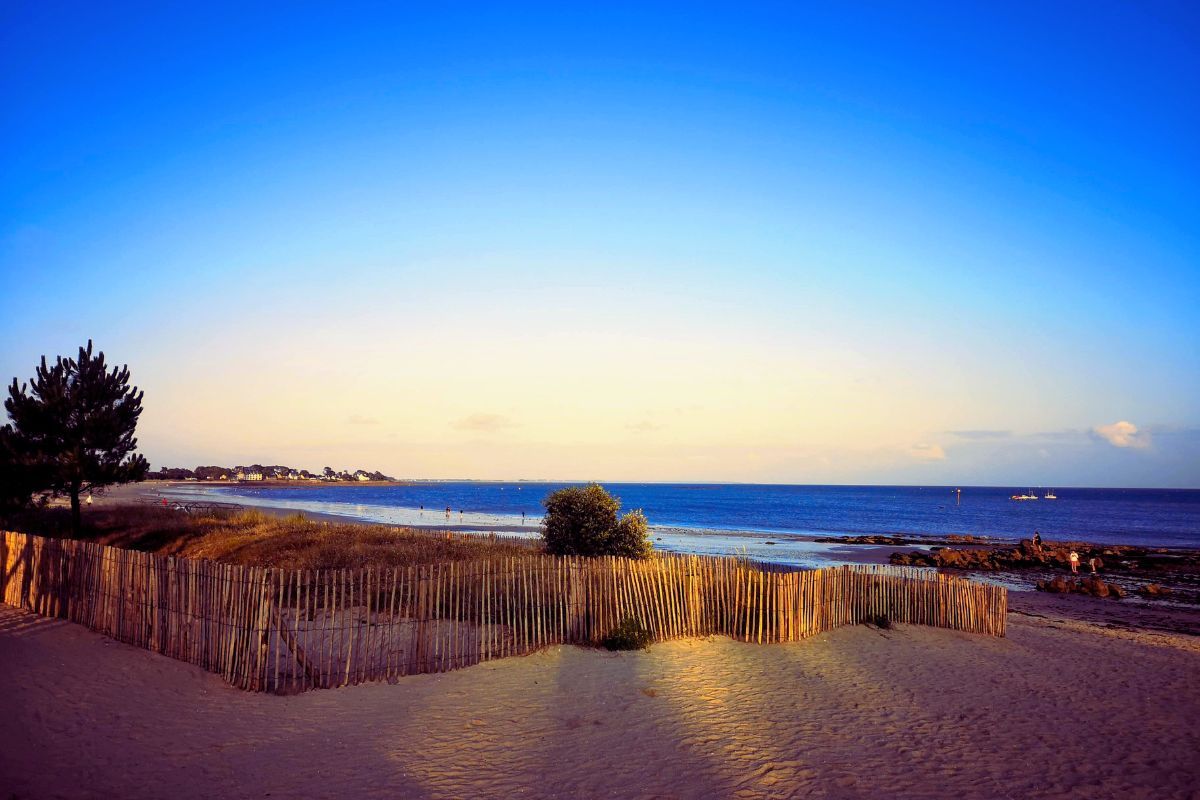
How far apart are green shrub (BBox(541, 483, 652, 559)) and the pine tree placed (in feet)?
55.7

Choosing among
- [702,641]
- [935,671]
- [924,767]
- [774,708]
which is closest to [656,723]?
[774,708]

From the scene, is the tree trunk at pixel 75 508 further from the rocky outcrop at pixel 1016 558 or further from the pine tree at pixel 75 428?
the rocky outcrop at pixel 1016 558

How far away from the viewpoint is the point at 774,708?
9875mm

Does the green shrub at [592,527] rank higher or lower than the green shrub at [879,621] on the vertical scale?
higher

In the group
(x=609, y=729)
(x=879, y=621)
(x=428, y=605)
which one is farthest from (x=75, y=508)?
(x=879, y=621)

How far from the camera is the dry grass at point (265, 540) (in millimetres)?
19938

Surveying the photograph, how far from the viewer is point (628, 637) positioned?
12.4 m

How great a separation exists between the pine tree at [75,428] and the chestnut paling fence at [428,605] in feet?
31.6

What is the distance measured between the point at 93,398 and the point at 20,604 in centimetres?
1234

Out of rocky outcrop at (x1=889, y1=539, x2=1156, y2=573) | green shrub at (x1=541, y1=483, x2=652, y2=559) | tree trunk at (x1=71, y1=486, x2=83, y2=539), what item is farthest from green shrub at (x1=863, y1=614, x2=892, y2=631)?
tree trunk at (x1=71, y1=486, x2=83, y2=539)

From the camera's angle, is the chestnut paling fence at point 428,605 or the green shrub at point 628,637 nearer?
the chestnut paling fence at point 428,605

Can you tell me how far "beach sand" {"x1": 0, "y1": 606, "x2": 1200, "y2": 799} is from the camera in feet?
23.7

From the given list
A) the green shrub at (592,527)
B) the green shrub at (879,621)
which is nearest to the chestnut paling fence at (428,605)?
the green shrub at (879,621)

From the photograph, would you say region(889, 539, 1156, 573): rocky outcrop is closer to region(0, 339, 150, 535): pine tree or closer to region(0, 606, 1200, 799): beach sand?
region(0, 606, 1200, 799): beach sand
